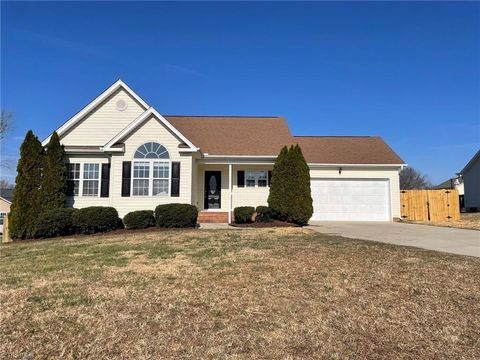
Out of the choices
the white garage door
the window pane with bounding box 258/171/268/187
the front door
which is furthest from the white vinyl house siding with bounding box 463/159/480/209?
the front door

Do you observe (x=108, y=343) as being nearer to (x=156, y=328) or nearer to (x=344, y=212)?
(x=156, y=328)

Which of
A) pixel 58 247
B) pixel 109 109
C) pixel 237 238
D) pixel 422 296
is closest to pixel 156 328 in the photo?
pixel 422 296

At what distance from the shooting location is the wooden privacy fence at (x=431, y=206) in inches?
893

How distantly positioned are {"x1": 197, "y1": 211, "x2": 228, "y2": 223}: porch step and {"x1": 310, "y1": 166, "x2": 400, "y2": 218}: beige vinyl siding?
6.31 m

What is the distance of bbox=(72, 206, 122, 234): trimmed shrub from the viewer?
15023mm

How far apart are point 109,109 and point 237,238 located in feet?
38.1

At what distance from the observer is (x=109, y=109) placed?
1978cm

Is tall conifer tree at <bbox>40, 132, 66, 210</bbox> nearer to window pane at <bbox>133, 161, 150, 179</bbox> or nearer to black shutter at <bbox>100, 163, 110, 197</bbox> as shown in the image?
black shutter at <bbox>100, 163, 110, 197</bbox>

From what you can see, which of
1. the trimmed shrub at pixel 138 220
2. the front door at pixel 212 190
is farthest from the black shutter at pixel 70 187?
the front door at pixel 212 190

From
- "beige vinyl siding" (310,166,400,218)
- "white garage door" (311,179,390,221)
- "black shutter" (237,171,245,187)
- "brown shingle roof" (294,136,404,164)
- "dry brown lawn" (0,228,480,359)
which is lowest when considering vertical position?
"dry brown lawn" (0,228,480,359)

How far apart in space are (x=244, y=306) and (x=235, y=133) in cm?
1838

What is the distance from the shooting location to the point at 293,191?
16.9 meters

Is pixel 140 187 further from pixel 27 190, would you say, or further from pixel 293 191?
pixel 293 191

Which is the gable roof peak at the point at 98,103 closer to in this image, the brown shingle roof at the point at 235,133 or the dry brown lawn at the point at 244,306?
the brown shingle roof at the point at 235,133
